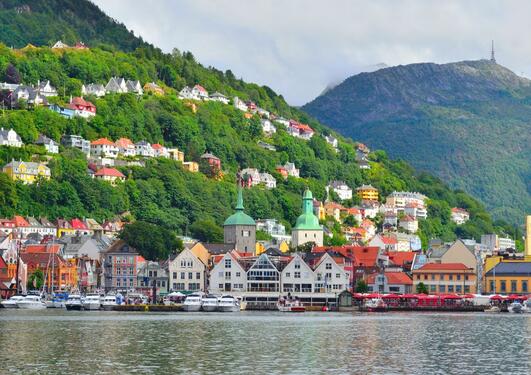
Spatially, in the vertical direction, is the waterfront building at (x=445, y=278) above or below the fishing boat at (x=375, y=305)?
above

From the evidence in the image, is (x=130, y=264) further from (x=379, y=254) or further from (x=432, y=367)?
(x=432, y=367)

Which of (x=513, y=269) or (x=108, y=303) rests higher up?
(x=513, y=269)

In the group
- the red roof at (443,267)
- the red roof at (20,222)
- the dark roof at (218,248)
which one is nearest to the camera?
the red roof at (443,267)

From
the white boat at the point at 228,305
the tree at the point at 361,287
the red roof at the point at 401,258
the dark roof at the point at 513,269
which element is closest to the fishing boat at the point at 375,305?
the tree at the point at 361,287

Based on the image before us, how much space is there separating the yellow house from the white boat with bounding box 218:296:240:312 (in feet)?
215

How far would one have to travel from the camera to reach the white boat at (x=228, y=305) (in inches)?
5172

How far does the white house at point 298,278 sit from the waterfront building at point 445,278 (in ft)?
43.7

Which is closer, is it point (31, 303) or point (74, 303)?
point (31, 303)

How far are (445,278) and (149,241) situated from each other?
39373 millimetres

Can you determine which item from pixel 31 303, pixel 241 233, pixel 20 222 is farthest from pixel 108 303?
pixel 20 222

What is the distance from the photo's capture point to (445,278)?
146375mm

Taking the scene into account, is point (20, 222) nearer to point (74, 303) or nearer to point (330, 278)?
point (74, 303)

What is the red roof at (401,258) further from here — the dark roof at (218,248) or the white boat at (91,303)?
the white boat at (91,303)

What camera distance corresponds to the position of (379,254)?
15812 cm
